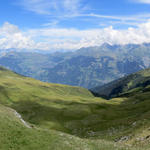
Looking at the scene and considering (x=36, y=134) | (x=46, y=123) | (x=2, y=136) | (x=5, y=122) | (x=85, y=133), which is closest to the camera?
(x=2, y=136)

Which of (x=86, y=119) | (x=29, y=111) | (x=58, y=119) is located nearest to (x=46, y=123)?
(x=58, y=119)

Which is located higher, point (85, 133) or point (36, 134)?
point (36, 134)

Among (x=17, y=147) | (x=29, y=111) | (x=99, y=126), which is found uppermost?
(x=17, y=147)

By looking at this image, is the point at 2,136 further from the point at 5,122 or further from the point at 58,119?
the point at 58,119

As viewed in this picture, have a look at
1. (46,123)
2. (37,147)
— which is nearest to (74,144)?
(37,147)

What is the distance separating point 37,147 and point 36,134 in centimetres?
452

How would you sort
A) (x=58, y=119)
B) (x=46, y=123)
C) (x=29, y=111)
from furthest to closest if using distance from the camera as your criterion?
1. (x=29, y=111)
2. (x=58, y=119)
3. (x=46, y=123)

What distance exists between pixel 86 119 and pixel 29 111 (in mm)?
40176

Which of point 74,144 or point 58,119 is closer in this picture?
point 74,144

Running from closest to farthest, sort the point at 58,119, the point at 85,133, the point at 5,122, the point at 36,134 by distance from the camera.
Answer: the point at 36,134 → the point at 5,122 → the point at 85,133 → the point at 58,119

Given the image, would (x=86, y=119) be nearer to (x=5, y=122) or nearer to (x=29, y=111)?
(x=29, y=111)

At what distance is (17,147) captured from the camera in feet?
95.3

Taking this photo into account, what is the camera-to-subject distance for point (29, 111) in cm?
11925

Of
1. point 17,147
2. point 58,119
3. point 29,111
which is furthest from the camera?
point 29,111
